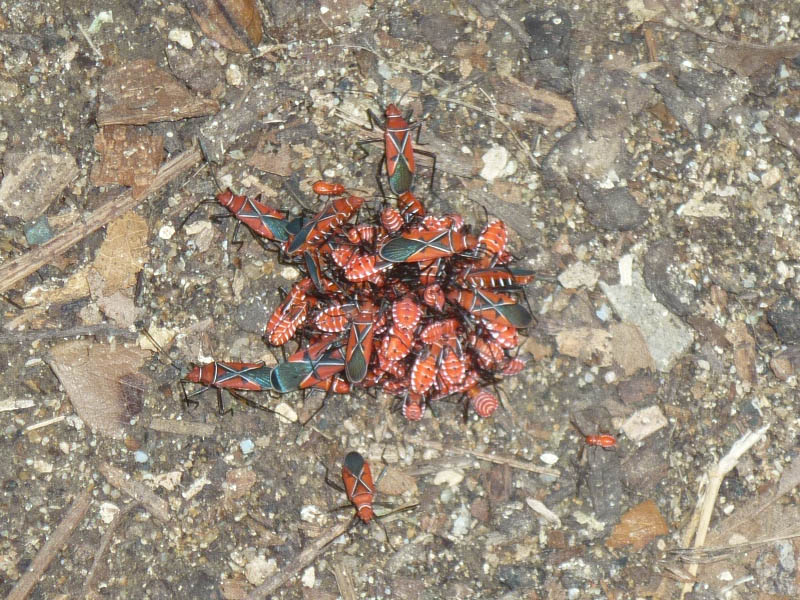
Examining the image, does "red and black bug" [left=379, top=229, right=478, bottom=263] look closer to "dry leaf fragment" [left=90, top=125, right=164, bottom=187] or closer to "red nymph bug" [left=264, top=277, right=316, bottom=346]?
"red nymph bug" [left=264, top=277, right=316, bottom=346]

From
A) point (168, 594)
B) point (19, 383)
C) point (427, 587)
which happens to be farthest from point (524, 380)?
point (19, 383)

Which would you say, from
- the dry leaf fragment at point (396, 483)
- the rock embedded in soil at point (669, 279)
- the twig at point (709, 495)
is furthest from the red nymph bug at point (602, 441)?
the dry leaf fragment at point (396, 483)

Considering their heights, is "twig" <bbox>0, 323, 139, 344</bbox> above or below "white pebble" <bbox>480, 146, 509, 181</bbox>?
above

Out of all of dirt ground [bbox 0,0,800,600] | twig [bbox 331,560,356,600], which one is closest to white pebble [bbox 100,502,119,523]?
dirt ground [bbox 0,0,800,600]

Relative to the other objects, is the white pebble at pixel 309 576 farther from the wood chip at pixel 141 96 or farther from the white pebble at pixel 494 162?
the wood chip at pixel 141 96

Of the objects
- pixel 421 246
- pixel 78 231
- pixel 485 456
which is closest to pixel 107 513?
pixel 78 231

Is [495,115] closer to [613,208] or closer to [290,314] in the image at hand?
[613,208]
